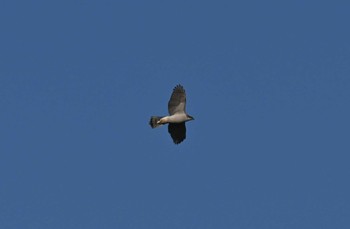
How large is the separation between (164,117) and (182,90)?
191 centimetres

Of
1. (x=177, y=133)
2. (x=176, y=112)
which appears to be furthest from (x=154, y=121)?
(x=177, y=133)

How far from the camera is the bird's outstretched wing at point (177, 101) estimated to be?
404ft

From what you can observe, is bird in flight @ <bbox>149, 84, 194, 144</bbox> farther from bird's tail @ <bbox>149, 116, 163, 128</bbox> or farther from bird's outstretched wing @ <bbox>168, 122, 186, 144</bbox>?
bird's outstretched wing @ <bbox>168, 122, 186, 144</bbox>

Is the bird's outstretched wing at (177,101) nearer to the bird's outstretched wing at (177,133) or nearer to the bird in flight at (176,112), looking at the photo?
the bird in flight at (176,112)

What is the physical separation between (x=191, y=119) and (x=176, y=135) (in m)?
1.80

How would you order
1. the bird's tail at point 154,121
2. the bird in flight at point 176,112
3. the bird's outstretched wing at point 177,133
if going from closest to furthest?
the bird in flight at point 176,112, the bird's tail at point 154,121, the bird's outstretched wing at point 177,133

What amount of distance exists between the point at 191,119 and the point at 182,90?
200cm

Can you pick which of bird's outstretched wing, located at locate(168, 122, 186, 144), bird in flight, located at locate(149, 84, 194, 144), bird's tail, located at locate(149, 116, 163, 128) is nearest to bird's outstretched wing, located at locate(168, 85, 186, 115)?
bird in flight, located at locate(149, 84, 194, 144)

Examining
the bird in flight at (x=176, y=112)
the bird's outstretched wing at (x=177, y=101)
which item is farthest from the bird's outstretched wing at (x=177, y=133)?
the bird's outstretched wing at (x=177, y=101)

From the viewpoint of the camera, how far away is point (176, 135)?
125 m

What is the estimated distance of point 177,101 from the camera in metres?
124

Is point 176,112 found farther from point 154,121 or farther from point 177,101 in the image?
point 154,121

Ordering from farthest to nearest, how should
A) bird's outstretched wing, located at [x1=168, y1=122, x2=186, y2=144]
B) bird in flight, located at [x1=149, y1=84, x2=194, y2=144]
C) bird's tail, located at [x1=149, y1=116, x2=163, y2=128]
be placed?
1. bird's outstretched wing, located at [x1=168, y1=122, x2=186, y2=144]
2. bird's tail, located at [x1=149, y1=116, x2=163, y2=128]
3. bird in flight, located at [x1=149, y1=84, x2=194, y2=144]

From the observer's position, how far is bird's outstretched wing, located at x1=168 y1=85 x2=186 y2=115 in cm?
12325
